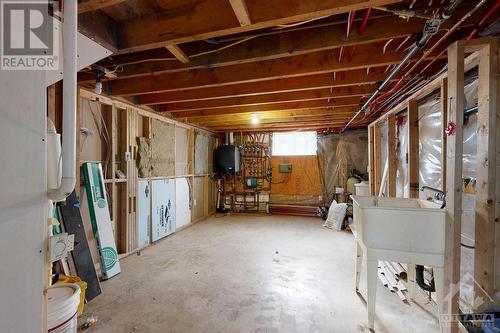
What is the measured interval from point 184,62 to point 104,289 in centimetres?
237

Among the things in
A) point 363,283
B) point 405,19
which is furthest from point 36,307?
point 363,283

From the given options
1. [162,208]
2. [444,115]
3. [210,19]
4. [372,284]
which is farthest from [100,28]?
[162,208]

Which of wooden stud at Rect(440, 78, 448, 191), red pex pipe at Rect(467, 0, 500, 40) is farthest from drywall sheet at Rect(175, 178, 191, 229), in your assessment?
red pex pipe at Rect(467, 0, 500, 40)

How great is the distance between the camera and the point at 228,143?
21.2 feet

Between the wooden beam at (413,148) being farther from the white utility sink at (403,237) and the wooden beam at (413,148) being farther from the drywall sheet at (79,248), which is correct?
the drywall sheet at (79,248)

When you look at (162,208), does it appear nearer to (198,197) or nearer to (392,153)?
(198,197)

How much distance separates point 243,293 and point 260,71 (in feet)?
7.24

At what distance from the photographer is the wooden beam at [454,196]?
5.03 feet

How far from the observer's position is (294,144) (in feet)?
21.0

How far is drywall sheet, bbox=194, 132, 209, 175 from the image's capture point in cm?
536

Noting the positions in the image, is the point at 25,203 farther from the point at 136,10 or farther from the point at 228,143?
the point at 228,143

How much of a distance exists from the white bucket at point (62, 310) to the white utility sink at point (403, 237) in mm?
1966

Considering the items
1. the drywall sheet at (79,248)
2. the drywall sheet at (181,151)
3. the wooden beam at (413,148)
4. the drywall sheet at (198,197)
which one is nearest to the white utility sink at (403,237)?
the wooden beam at (413,148)

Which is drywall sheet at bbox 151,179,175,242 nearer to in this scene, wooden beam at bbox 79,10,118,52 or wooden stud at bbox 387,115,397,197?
wooden beam at bbox 79,10,118,52
